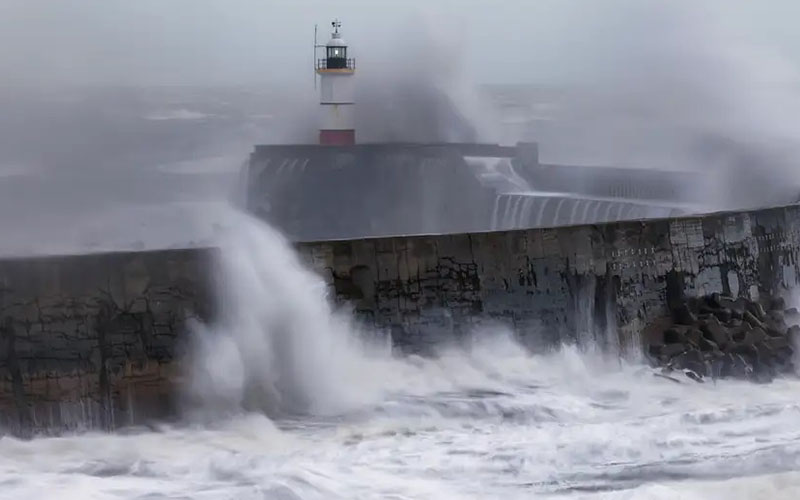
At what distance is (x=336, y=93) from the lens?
1662cm

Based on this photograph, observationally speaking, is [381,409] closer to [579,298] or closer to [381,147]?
[579,298]

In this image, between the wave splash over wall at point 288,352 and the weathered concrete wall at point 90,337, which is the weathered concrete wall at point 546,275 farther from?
the weathered concrete wall at point 90,337

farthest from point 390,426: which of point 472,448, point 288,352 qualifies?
point 288,352

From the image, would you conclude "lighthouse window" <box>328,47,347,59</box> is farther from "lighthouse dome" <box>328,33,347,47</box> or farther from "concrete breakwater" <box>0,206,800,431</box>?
"concrete breakwater" <box>0,206,800,431</box>

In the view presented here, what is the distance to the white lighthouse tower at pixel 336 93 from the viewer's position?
54.4 feet

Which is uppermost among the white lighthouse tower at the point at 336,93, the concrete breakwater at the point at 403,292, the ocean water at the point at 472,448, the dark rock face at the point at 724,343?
the white lighthouse tower at the point at 336,93

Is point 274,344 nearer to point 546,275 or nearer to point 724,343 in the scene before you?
point 546,275

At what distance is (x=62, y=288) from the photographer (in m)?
7.29

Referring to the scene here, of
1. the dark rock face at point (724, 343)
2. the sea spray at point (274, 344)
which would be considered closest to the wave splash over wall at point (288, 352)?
the sea spray at point (274, 344)

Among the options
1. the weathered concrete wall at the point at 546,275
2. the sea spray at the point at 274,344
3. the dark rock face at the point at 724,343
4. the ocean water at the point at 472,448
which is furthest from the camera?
the dark rock face at the point at 724,343

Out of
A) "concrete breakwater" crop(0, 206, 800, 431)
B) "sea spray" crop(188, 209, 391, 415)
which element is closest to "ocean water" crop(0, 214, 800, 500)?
"sea spray" crop(188, 209, 391, 415)

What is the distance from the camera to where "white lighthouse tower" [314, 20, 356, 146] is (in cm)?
1658

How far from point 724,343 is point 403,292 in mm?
2435

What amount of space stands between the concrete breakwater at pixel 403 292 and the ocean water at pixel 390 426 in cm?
14
